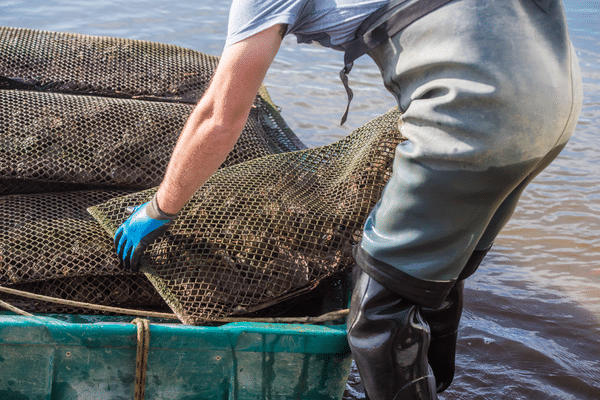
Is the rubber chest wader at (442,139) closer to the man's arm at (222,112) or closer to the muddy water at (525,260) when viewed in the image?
the man's arm at (222,112)

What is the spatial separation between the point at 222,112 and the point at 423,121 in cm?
53

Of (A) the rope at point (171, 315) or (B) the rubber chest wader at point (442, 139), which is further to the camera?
(A) the rope at point (171, 315)

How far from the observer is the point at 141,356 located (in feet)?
5.34

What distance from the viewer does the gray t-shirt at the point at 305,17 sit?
1.35 meters

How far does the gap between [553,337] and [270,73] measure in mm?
5578

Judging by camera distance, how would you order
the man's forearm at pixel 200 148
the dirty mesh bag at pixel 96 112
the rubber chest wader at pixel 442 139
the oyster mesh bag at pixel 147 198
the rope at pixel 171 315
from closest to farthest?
the rubber chest wader at pixel 442 139, the man's forearm at pixel 200 148, the rope at pixel 171 315, the oyster mesh bag at pixel 147 198, the dirty mesh bag at pixel 96 112

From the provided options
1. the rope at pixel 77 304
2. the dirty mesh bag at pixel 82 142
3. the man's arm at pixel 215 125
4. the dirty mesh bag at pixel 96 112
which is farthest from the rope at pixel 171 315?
the dirty mesh bag at pixel 96 112

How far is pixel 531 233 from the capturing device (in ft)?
13.8

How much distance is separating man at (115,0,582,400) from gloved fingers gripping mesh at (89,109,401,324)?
338 millimetres

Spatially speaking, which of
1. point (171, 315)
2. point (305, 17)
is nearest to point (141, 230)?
point (171, 315)

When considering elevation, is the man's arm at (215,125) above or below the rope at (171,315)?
above

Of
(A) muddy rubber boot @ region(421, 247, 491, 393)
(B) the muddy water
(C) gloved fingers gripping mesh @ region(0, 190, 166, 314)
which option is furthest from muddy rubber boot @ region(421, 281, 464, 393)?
(C) gloved fingers gripping mesh @ region(0, 190, 166, 314)

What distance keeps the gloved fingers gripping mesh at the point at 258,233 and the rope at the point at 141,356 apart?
15 centimetres

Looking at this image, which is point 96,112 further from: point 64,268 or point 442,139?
point 442,139
